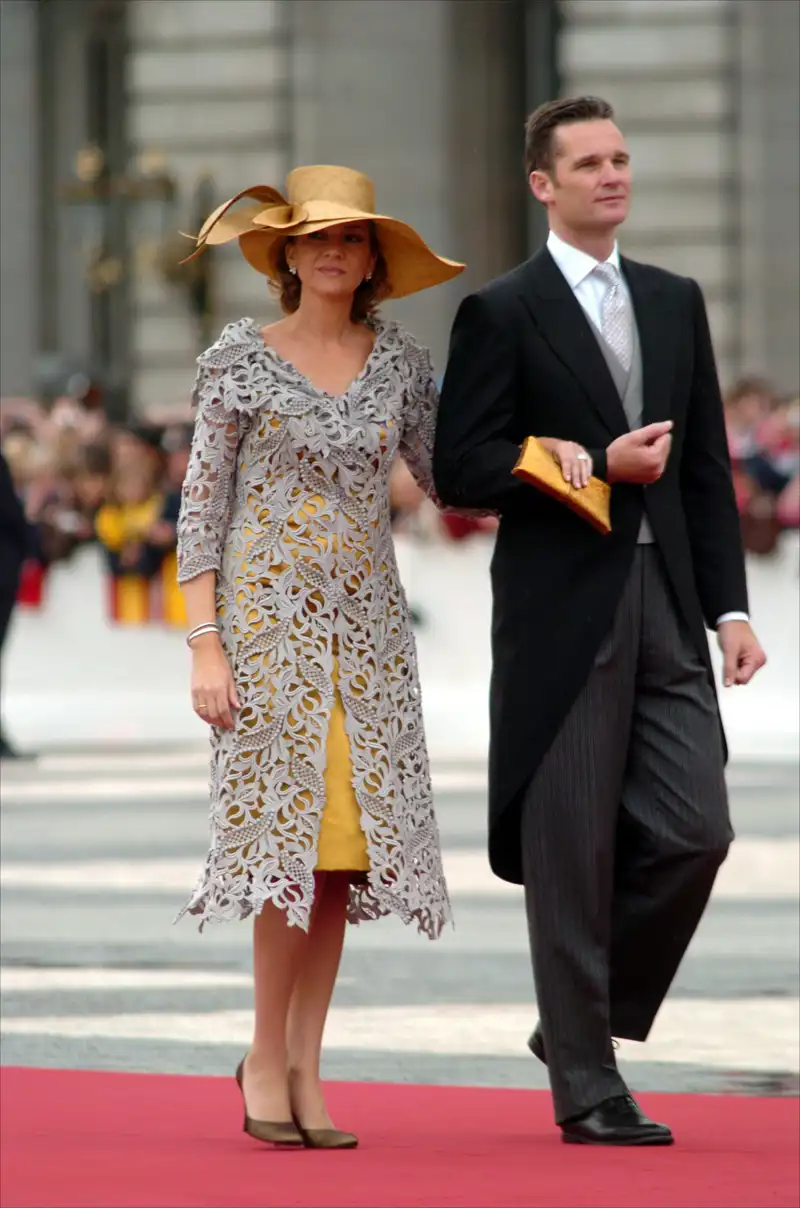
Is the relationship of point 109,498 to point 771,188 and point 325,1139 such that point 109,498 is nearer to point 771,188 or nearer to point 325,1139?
point 325,1139

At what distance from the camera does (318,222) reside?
5527mm

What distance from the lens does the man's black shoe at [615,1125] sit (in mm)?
5453

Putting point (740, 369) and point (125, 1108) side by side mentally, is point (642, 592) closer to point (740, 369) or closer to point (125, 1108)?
point (125, 1108)

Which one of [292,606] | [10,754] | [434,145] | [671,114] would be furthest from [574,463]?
[671,114]

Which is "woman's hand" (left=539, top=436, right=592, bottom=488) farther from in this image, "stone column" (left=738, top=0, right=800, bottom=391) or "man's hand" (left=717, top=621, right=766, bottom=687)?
"stone column" (left=738, top=0, right=800, bottom=391)

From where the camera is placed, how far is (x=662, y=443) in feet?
17.6

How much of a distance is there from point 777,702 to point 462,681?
2.09 meters

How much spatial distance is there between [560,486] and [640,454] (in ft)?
0.55

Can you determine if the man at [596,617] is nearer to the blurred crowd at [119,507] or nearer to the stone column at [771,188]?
the blurred crowd at [119,507]

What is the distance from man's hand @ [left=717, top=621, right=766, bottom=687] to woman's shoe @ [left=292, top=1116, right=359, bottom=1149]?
1.17 meters

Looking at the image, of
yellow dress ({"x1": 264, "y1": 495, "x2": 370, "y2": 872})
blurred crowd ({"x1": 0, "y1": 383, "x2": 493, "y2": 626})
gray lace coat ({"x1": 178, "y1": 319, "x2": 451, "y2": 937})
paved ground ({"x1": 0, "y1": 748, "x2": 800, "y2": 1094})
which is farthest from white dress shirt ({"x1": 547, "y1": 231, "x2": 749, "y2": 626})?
blurred crowd ({"x1": 0, "y1": 383, "x2": 493, "y2": 626})

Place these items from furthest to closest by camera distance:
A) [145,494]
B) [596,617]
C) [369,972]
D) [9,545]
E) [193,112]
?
[193,112], [145,494], [9,545], [369,972], [596,617]

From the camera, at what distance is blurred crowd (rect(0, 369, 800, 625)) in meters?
18.2

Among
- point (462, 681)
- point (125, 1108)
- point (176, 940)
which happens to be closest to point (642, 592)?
point (125, 1108)
